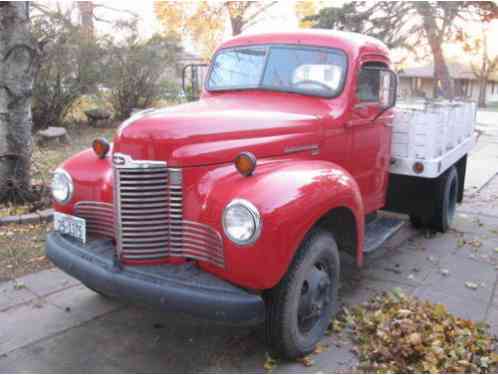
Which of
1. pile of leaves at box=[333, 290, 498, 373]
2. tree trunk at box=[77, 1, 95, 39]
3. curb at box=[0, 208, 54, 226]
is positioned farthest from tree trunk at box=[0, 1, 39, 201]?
tree trunk at box=[77, 1, 95, 39]

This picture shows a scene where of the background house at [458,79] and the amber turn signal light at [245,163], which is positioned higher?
the background house at [458,79]

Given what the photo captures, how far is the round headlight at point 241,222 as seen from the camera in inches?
108

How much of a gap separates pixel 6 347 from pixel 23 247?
1852 mm

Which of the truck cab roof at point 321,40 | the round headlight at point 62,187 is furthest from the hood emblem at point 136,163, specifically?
the truck cab roof at point 321,40

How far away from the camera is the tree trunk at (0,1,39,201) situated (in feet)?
18.9

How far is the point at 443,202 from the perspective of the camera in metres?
5.83

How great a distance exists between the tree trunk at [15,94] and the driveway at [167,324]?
195 centimetres

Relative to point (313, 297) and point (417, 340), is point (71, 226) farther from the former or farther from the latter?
point (417, 340)

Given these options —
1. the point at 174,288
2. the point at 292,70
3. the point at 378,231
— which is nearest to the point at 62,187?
the point at 174,288

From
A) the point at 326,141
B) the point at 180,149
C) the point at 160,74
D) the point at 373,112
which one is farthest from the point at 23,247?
the point at 160,74

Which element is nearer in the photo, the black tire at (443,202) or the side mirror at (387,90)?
the side mirror at (387,90)

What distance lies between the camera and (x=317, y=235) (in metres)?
3.27

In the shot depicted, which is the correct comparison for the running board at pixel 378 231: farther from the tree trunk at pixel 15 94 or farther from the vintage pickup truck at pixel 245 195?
the tree trunk at pixel 15 94

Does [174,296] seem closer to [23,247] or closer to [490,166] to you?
[23,247]
